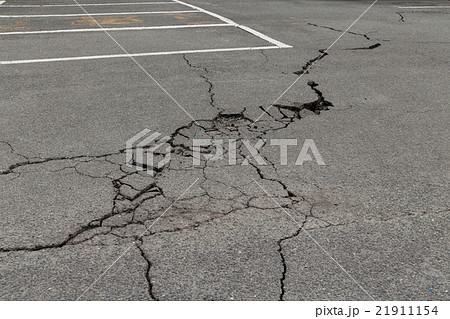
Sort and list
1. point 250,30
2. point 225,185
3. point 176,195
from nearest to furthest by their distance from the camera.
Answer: point 176,195 < point 225,185 < point 250,30

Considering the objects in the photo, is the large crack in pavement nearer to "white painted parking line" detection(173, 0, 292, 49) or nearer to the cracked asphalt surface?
the cracked asphalt surface

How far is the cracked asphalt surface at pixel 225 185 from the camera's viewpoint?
3357 millimetres

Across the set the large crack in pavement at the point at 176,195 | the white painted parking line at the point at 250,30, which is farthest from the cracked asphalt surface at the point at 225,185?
the white painted parking line at the point at 250,30

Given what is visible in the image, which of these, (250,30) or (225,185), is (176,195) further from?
(250,30)

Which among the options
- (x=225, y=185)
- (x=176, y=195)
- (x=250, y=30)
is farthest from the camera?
(x=250, y=30)

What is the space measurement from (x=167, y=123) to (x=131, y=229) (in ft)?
7.44

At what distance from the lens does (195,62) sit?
27.5 feet

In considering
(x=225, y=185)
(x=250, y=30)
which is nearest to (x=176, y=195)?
(x=225, y=185)

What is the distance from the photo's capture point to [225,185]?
4.52 metres

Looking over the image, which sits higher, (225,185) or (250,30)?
(250,30)

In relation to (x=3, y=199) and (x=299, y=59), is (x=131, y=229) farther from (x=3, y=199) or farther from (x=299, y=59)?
(x=299, y=59)

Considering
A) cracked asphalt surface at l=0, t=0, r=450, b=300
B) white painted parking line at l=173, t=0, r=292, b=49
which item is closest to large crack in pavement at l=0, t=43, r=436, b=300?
cracked asphalt surface at l=0, t=0, r=450, b=300

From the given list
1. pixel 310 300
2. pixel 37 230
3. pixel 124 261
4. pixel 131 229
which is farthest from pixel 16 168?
pixel 310 300
